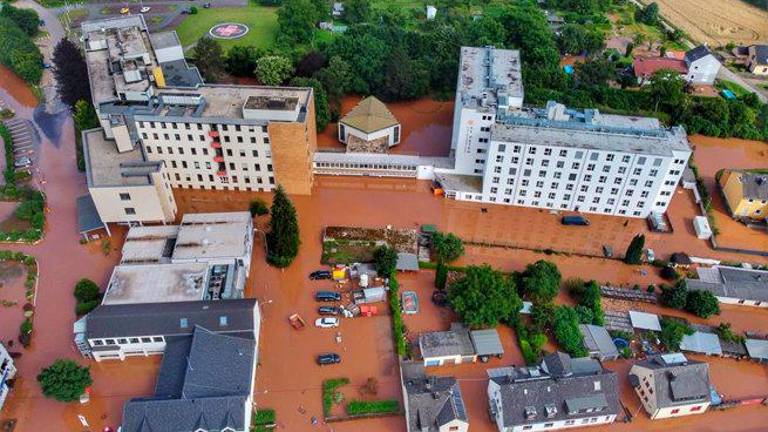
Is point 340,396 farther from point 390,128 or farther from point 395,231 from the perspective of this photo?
point 390,128

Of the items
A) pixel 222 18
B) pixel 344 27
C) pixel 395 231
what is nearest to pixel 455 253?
pixel 395 231

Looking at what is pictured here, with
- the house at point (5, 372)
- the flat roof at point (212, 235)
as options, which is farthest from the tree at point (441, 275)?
the house at point (5, 372)

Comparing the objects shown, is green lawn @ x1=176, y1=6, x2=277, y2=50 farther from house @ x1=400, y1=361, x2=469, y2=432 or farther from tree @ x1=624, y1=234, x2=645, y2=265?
house @ x1=400, y1=361, x2=469, y2=432

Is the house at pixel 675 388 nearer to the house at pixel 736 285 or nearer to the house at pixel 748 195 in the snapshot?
the house at pixel 736 285

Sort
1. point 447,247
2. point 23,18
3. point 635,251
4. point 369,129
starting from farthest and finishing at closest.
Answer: point 23,18 < point 369,129 < point 635,251 < point 447,247

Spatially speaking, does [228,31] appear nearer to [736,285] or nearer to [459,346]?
[459,346]

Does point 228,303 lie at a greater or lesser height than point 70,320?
greater

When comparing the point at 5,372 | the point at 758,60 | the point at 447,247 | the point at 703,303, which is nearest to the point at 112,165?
the point at 5,372
